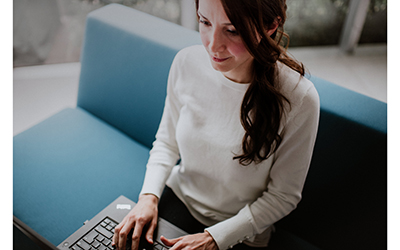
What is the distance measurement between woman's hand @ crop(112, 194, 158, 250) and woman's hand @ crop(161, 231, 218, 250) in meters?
0.06

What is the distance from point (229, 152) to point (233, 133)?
0.17 feet

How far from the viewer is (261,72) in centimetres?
78

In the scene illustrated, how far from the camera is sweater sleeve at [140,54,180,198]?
0.98 metres

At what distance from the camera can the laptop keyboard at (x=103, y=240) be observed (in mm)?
800

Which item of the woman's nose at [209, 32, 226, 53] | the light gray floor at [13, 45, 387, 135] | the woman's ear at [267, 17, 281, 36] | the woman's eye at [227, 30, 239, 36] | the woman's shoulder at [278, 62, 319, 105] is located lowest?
the light gray floor at [13, 45, 387, 135]

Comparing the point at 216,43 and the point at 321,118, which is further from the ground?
the point at 216,43

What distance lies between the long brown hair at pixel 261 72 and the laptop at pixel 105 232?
30 centimetres

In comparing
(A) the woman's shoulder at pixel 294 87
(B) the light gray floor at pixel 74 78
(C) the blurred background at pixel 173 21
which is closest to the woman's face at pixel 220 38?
(A) the woman's shoulder at pixel 294 87

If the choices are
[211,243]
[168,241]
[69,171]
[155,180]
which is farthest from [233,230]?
[69,171]

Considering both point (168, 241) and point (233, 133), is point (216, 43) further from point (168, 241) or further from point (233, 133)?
point (168, 241)

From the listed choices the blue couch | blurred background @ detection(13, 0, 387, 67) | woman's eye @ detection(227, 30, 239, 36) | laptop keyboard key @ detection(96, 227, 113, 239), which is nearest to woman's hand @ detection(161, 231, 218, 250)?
laptop keyboard key @ detection(96, 227, 113, 239)

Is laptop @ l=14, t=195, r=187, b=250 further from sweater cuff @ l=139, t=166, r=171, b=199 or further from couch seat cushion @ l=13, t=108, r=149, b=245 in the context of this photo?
couch seat cushion @ l=13, t=108, r=149, b=245

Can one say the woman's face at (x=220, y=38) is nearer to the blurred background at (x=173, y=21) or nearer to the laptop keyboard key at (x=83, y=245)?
the laptop keyboard key at (x=83, y=245)

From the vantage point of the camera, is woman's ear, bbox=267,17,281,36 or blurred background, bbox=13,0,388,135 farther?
blurred background, bbox=13,0,388,135
